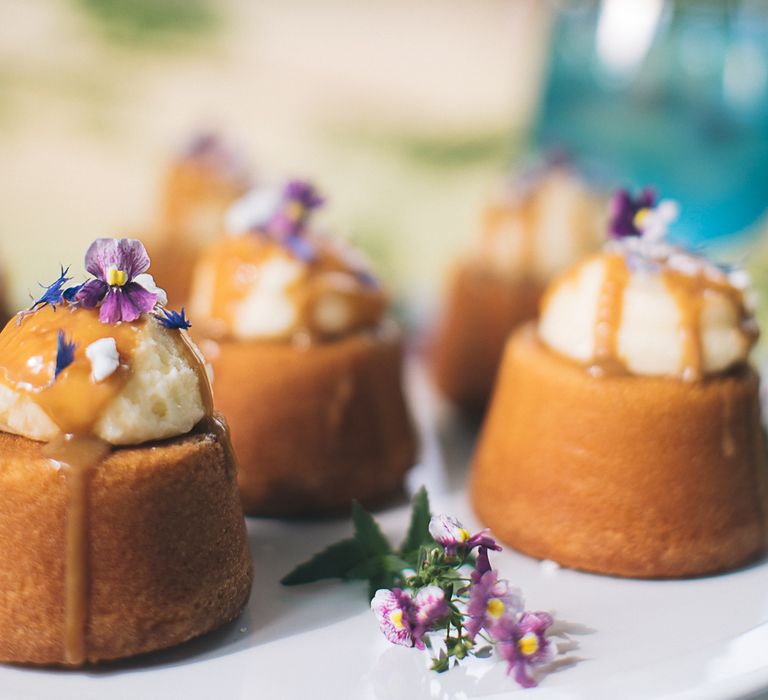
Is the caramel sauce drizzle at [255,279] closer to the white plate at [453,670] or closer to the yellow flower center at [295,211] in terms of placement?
the yellow flower center at [295,211]

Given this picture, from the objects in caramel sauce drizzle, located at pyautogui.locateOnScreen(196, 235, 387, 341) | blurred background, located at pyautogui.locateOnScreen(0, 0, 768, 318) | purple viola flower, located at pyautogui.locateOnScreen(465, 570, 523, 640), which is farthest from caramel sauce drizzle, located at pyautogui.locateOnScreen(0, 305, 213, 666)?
blurred background, located at pyautogui.locateOnScreen(0, 0, 768, 318)

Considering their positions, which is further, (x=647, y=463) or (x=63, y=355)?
(x=647, y=463)

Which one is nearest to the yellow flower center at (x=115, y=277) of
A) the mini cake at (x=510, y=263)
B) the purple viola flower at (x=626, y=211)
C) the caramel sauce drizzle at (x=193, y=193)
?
the purple viola flower at (x=626, y=211)

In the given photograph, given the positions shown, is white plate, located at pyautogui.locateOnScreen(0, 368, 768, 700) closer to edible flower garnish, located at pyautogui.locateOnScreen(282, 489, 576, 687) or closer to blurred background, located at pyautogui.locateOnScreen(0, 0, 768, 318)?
edible flower garnish, located at pyautogui.locateOnScreen(282, 489, 576, 687)

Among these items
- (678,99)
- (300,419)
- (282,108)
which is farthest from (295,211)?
(282,108)

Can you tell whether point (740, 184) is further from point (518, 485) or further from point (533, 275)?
point (518, 485)

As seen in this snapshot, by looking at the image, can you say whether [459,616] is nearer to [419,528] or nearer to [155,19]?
[419,528]
